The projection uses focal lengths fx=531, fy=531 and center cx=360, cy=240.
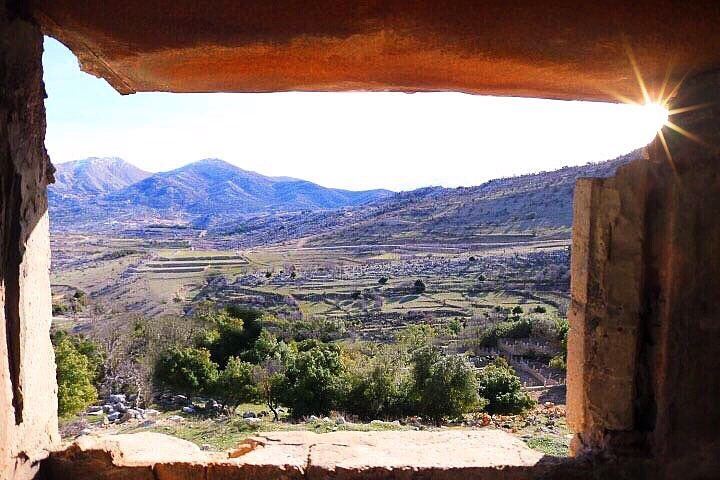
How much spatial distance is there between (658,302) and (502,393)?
11.0 metres

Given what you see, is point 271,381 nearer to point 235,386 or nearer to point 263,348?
point 235,386

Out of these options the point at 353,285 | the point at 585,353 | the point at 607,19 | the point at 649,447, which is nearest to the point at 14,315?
the point at 585,353

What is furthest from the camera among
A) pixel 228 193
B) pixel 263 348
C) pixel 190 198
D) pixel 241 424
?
pixel 228 193

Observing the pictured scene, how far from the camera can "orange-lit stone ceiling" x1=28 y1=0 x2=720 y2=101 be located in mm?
1985

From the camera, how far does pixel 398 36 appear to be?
2.05m

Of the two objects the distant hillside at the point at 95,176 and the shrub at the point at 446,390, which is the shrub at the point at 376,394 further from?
the distant hillside at the point at 95,176

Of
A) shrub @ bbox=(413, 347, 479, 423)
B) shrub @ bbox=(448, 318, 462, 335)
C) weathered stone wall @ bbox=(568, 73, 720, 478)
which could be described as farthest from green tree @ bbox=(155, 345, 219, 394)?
weathered stone wall @ bbox=(568, 73, 720, 478)

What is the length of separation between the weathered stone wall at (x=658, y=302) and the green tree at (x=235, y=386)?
1334 centimetres

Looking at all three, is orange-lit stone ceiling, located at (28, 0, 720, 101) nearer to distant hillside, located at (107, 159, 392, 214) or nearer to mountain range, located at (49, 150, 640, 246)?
mountain range, located at (49, 150, 640, 246)

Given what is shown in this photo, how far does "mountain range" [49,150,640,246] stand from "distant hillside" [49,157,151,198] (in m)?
0.26

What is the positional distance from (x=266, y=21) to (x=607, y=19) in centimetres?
129

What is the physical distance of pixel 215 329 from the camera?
20359 millimetres

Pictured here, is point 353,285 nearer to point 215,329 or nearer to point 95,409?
point 215,329

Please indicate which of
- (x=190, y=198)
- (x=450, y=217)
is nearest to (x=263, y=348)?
(x=450, y=217)
